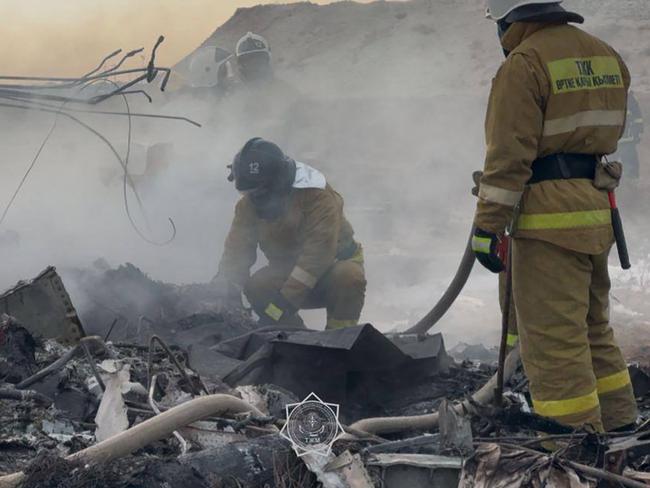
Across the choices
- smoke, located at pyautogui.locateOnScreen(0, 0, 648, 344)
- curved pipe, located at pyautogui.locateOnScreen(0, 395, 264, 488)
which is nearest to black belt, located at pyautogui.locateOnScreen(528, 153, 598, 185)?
curved pipe, located at pyautogui.locateOnScreen(0, 395, 264, 488)

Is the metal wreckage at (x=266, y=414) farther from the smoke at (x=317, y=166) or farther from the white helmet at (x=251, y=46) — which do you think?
the white helmet at (x=251, y=46)

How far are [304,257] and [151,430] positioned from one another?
347 centimetres

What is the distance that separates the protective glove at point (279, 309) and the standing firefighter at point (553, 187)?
2934 mm

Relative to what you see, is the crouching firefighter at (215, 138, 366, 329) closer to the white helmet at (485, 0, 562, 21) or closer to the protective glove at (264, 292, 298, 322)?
the protective glove at (264, 292, 298, 322)

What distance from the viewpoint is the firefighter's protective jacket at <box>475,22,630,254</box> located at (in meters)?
3.33

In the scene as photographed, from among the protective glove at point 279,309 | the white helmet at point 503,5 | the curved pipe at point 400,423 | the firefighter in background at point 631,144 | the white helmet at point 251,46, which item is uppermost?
the white helmet at point 251,46

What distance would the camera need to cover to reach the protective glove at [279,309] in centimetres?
629

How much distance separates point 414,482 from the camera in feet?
9.45

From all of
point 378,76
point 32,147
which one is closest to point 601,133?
point 32,147

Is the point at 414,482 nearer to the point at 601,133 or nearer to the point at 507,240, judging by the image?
the point at 507,240

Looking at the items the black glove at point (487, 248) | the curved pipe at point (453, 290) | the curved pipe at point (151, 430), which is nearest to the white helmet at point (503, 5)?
the black glove at point (487, 248)

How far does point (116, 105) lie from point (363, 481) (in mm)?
11105

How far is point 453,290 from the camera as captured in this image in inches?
206

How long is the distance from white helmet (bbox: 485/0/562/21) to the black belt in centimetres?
58
